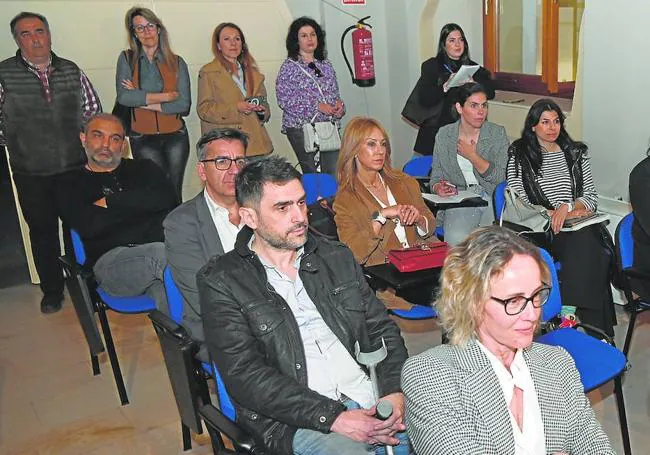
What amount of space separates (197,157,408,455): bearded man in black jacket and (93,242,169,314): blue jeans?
3.66 ft

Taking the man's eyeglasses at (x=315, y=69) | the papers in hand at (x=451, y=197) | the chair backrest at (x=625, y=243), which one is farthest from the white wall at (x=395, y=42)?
the chair backrest at (x=625, y=243)

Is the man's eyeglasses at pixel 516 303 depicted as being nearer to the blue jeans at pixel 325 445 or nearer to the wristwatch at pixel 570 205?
the blue jeans at pixel 325 445

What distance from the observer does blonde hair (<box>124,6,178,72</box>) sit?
15.8ft

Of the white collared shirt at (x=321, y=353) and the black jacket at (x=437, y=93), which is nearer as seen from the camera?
the white collared shirt at (x=321, y=353)

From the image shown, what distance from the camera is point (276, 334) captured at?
2117mm

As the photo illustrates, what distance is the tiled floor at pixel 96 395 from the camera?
122 inches

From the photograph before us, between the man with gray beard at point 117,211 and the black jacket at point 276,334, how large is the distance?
3.78 ft

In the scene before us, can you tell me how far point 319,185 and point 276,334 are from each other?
200 centimetres

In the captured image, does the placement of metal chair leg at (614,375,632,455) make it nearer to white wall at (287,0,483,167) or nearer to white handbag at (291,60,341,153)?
white handbag at (291,60,341,153)

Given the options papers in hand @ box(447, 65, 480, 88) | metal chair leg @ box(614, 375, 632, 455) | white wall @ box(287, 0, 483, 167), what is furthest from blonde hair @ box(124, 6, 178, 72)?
metal chair leg @ box(614, 375, 632, 455)

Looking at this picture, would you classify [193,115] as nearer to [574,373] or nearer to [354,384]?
[354,384]

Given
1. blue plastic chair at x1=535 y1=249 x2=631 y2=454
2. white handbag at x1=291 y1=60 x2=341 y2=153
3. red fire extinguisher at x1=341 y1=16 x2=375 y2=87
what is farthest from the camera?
red fire extinguisher at x1=341 y1=16 x2=375 y2=87

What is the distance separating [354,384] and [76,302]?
1878mm

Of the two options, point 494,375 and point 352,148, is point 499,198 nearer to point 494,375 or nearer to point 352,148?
point 352,148
